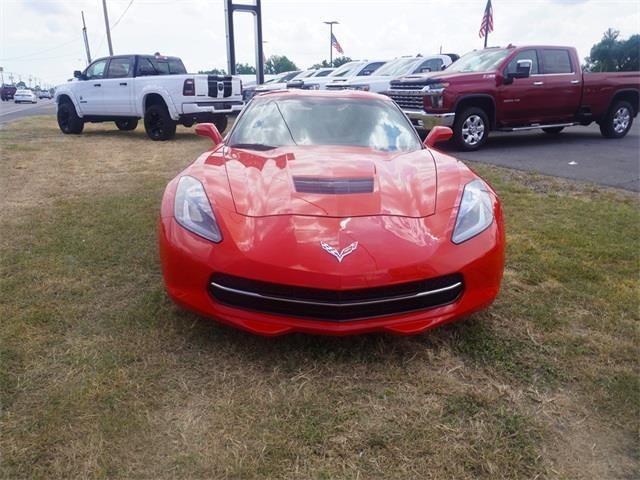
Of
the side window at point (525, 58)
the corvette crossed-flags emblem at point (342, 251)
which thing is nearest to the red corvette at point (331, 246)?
the corvette crossed-flags emblem at point (342, 251)

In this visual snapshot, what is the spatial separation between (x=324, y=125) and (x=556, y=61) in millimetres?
7780

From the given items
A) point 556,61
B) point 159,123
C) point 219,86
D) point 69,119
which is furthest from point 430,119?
point 69,119

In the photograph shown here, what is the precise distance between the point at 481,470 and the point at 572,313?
57.4 inches

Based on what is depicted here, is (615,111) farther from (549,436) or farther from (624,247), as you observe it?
(549,436)

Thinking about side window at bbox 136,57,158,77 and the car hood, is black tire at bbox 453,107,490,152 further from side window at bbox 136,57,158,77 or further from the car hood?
side window at bbox 136,57,158,77

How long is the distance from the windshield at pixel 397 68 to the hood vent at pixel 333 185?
11.4 meters

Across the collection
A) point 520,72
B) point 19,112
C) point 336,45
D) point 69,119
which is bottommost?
point 19,112

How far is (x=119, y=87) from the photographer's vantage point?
444 inches

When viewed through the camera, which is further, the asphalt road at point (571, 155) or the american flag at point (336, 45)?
the american flag at point (336, 45)

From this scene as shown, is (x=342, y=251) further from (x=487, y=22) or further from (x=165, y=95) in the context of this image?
(x=487, y=22)

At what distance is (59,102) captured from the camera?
1252cm

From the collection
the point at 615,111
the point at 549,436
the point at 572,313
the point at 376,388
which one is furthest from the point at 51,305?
the point at 615,111

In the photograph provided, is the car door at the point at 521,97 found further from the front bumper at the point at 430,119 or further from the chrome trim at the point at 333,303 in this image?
the chrome trim at the point at 333,303

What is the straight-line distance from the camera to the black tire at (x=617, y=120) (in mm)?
10062
